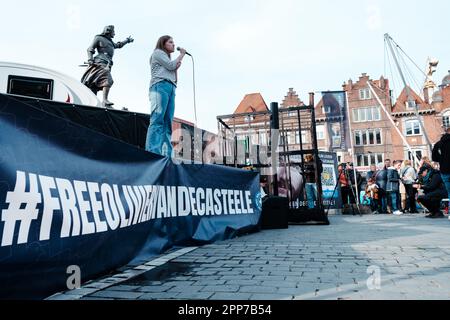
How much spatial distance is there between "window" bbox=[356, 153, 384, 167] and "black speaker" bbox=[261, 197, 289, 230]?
144ft

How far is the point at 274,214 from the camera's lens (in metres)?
7.11

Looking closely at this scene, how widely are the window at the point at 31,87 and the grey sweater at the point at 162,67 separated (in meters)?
2.72

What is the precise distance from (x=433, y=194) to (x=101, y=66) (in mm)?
9639

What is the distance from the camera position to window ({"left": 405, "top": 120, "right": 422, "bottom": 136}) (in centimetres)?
4448

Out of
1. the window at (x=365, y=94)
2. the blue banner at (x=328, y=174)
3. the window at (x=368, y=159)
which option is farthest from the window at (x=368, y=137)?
the blue banner at (x=328, y=174)

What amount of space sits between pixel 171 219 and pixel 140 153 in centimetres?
114

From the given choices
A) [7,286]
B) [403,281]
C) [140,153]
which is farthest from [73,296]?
[403,281]

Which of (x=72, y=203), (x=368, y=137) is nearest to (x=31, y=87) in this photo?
(x=72, y=203)

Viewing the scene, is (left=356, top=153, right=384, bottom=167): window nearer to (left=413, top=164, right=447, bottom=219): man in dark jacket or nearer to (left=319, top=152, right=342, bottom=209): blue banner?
(left=319, top=152, right=342, bottom=209): blue banner

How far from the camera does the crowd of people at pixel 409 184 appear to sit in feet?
26.7

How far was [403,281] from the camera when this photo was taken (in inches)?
104

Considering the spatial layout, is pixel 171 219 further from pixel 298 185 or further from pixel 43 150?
pixel 298 185

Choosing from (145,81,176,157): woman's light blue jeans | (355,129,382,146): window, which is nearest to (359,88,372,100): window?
(355,129,382,146): window

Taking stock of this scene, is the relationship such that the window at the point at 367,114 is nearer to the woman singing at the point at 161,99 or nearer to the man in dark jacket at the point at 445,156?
the man in dark jacket at the point at 445,156
